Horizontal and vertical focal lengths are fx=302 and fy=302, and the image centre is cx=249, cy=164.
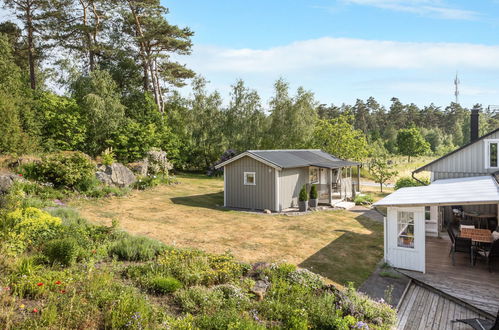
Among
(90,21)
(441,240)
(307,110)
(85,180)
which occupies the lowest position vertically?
(441,240)

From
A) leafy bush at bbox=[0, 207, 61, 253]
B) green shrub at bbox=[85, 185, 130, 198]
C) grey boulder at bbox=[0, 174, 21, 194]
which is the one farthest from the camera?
green shrub at bbox=[85, 185, 130, 198]

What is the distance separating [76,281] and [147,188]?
15.3 metres

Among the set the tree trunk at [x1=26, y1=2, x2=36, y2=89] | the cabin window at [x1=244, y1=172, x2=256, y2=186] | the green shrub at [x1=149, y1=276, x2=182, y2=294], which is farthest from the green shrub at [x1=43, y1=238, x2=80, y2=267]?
the tree trunk at [x1=26, y1=2, x2=36, y2=89]

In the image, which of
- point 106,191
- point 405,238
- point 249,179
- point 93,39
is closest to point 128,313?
point 405,238

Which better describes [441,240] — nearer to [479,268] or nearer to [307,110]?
[479,268]

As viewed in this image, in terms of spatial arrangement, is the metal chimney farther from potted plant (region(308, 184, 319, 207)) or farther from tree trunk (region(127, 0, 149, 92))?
tree trunk (region(127, 0, 149, 92))

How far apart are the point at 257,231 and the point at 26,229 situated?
7.94 m

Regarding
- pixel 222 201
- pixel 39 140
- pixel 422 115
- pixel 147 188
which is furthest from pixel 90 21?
pixel 422 115

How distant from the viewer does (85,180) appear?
16.2 metres

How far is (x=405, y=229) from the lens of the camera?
8.87 meters

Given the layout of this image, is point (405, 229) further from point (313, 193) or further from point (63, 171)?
point (63, 171)

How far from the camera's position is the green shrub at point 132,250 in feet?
25.0

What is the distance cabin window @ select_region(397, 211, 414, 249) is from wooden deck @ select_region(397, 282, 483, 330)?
153cm

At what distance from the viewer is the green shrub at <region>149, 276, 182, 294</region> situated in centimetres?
579
